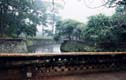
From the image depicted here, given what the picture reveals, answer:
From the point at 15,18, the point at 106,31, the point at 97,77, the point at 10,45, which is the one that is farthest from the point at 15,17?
the point at 97,77

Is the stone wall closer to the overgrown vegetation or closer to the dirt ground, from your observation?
the overgrown vegetation

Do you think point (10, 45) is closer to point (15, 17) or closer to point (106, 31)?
point (106, 31)

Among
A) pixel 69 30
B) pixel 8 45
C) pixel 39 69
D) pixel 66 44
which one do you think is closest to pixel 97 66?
pixel 39 69

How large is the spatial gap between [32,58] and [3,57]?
1.42 feet

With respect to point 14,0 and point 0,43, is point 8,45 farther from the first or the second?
point 14,0

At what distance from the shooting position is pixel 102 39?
52.5 ft

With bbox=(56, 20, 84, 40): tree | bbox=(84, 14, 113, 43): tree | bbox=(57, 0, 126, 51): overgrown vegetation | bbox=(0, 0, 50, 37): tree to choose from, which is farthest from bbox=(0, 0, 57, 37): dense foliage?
bbox=(84, 14, 113, 43): tree

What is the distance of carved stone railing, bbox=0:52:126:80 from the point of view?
2.94m

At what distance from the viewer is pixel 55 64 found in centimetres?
323

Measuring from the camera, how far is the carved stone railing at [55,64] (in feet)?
9.63

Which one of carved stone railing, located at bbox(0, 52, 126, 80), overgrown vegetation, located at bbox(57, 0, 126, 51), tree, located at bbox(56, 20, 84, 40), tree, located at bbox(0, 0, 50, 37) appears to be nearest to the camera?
carved stone railing, located at bbox(0, 52, 126, 80)

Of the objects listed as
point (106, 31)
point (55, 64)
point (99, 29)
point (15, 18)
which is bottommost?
point (55, 64)

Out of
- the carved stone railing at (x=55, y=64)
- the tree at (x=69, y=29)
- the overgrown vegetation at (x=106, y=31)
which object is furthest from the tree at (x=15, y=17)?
the carved stone railing at (x=55, y=64)

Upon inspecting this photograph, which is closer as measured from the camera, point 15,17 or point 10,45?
point 10,45
